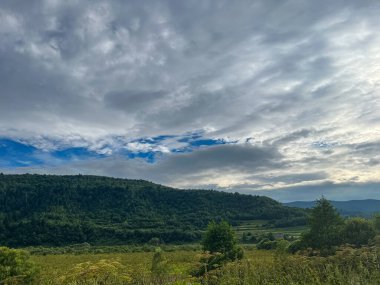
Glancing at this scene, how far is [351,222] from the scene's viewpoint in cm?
3073

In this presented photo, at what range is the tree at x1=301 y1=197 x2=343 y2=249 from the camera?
98.8ft

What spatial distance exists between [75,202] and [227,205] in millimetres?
79861

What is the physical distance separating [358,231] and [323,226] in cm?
271

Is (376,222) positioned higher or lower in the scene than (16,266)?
higher

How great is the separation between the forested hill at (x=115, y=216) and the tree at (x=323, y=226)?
96125mm

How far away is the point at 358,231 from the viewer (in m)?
29.9

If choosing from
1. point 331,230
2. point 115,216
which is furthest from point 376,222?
point 115,216

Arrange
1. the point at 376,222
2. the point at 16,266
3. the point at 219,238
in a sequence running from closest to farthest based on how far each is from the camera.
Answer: the point at 16,266 → the point at 219,238 → the point at 376,222

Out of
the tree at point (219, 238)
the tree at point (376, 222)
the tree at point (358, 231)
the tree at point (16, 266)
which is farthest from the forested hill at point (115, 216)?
the tree at point (16, 266)

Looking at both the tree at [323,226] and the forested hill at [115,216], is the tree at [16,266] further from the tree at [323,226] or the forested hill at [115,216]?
the forested hill at [115,216]

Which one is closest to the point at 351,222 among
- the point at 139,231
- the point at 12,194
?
the point at 139,231

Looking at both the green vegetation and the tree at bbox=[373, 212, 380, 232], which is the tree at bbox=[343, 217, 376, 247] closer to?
the green vegetation

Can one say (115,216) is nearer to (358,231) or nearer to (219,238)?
(219,238)

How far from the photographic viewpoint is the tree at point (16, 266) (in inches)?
730
